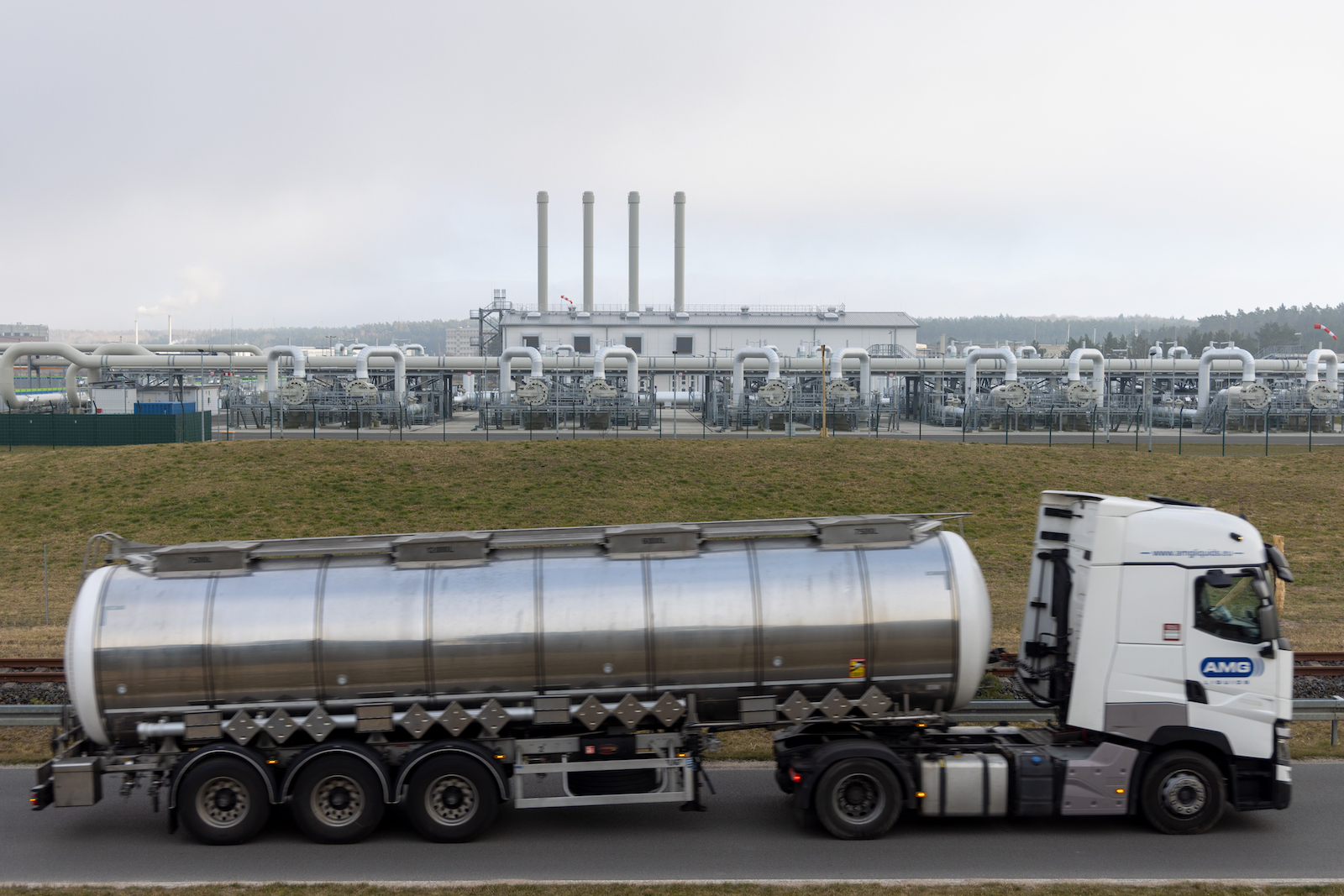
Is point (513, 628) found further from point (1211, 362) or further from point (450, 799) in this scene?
point (1211, 362)

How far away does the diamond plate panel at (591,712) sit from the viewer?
31.6 feet

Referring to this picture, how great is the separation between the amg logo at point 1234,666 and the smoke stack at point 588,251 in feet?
281

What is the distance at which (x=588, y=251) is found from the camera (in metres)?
94.1

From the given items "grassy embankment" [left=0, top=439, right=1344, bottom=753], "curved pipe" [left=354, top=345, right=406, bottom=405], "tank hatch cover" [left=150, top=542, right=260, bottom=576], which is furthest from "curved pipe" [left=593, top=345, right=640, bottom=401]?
"tank hatch cover" [left=150, top=542, right=260, bottom=576]

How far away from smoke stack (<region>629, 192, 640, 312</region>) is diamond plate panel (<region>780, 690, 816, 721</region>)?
84.1 metres

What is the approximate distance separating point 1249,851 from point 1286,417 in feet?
199

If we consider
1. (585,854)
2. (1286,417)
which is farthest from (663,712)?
(1286,417)

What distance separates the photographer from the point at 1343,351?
18200cm

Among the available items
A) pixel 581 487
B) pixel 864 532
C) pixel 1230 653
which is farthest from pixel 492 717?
pixel 581 487

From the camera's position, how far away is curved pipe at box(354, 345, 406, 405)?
6069 centimetres

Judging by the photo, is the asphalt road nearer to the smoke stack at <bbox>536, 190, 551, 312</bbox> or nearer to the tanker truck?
the tanker truck

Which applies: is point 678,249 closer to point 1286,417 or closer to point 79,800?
point 1286,417

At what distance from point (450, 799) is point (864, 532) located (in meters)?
4.87

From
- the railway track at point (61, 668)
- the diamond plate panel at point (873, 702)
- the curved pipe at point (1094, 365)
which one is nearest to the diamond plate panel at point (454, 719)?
the diamond plate panel at point (873, 702)
